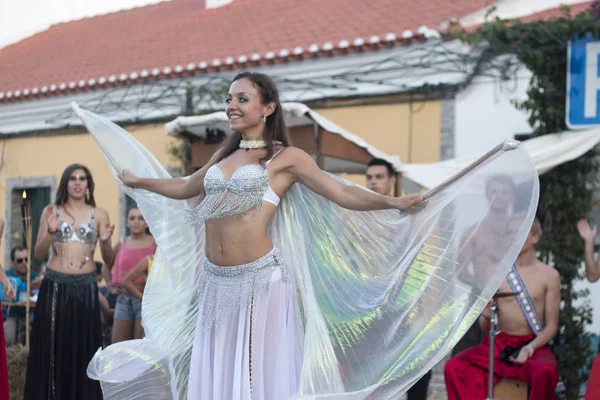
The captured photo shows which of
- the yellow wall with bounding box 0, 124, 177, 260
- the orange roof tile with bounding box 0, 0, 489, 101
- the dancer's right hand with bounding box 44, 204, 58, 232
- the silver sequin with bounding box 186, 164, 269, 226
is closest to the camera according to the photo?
the silver sequin with bounding box 186, 164, 269, 226

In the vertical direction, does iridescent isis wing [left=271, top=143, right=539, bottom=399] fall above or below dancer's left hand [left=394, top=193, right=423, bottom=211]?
below

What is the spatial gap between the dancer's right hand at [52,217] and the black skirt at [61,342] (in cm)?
32

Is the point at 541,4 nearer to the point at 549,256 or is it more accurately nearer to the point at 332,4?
the point at 332,4

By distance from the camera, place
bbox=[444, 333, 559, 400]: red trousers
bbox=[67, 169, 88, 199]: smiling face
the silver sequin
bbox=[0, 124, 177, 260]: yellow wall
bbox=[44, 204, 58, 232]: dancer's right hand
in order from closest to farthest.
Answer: the silver sequin → bbox=[444, 333, 559, 400]: red trousers → bbox=[44, 204, 58, 232]: dancer's right hand → bbox=[67, 169, 88, 199]: smiling face → bbox=[0, 124, 177, 260]: yellow wall

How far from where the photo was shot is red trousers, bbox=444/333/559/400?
207 inches

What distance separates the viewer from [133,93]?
12.6 m

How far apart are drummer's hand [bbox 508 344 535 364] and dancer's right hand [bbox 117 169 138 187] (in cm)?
271

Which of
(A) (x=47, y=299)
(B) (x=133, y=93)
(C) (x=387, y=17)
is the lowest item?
(A) (x=47, y=299)

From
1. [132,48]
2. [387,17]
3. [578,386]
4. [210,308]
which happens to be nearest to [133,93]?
[132,48]

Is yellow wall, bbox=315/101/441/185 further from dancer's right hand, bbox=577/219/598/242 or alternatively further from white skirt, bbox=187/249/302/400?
white skirt, bbox=187/249/302/400

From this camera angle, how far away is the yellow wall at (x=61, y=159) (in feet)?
44.1

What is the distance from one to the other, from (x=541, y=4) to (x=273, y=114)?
25.7 feet

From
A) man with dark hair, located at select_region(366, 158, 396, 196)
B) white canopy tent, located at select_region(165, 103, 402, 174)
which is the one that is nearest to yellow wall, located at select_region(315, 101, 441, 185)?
white canopy tent, located at select_region(165, 103, 402, 174)

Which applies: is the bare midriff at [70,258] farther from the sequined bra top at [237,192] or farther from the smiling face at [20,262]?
the smiling face at [20,262]
